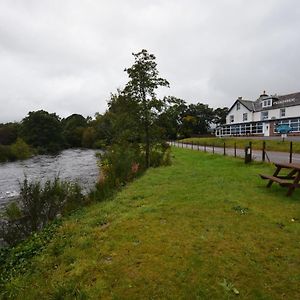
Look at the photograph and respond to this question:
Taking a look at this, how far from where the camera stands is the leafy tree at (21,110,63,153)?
219 ft

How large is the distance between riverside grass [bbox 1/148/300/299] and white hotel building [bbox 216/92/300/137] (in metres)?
44.0

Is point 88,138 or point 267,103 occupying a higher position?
point 267,103

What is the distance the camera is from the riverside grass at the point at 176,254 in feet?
13.4

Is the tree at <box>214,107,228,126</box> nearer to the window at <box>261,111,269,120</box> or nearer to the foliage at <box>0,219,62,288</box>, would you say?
the window at <box>261,111,269,120</box>

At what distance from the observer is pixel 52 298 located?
415cm

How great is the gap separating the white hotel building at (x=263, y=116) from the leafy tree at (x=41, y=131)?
128ft

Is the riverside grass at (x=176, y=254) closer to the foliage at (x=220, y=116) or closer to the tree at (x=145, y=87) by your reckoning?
the tree at (x=145, y=87)

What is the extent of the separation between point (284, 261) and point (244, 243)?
785 millimetres

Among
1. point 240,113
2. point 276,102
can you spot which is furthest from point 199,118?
point 276,102

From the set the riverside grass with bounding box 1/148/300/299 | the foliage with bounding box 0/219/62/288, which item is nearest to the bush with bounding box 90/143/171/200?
the riverside grass with bounding box 1/148/300/299

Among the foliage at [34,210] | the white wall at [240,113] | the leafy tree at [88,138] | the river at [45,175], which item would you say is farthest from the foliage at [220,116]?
the foliage at [34,210]

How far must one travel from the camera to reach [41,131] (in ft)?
226

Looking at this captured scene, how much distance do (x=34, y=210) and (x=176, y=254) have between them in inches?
235

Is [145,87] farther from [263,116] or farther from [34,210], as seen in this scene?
[263,116]
